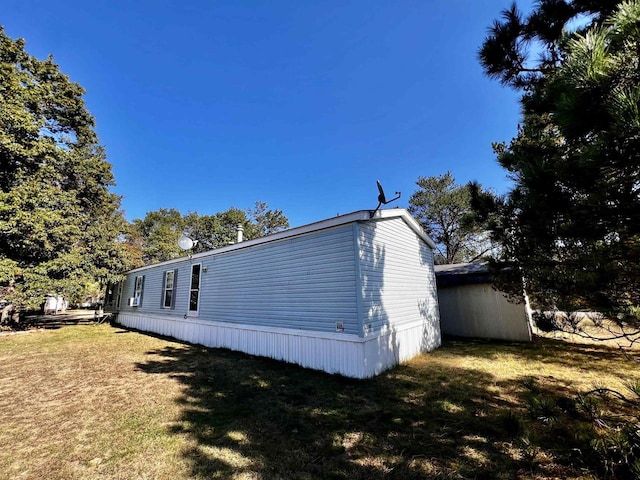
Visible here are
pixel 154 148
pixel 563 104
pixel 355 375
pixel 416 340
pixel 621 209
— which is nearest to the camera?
pixel 563 104

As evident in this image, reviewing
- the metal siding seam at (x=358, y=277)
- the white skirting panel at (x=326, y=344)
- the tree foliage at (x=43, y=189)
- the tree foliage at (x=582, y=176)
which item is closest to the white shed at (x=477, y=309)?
the white skirting panel at (x=326, y=344)

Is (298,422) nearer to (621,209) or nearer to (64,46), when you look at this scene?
(621,209)

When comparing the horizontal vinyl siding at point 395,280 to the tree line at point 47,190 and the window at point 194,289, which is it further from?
the tree line at point 47,190

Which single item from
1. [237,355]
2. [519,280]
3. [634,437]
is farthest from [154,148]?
[634,437]

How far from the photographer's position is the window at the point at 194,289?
1026 cm

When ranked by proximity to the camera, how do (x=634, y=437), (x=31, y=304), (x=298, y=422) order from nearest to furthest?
1. (x=634, y=437)
2. (x=298, y=422)
3. (x=31, y=304)

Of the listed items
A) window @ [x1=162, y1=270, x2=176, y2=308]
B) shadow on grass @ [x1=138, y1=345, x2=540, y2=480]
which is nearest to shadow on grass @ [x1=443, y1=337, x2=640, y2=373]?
shadow on grass @ [x1=138, y1=345, x2=540, y2=480]

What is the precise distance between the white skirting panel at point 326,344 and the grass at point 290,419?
30cm

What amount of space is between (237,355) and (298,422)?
4361mm

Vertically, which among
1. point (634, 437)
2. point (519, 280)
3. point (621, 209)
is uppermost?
point (621, 209)

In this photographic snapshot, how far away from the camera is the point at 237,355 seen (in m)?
7.73

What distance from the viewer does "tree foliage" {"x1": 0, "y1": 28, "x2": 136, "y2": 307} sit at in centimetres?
1160

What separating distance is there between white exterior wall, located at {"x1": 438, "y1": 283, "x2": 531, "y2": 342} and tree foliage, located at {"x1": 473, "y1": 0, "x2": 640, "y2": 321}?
7056 mm

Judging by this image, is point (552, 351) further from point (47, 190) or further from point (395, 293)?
point (47, 190)
